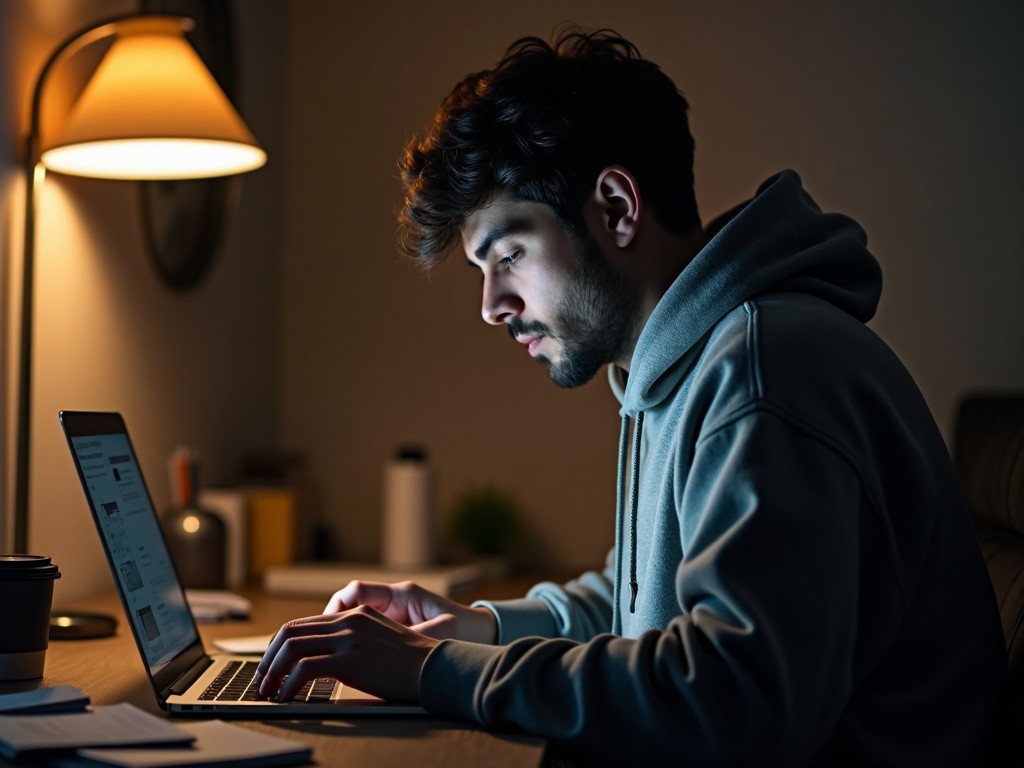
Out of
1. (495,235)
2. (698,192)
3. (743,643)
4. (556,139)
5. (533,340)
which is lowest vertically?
(743,643)

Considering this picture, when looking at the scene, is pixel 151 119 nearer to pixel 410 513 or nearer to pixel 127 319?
pixel 127 319

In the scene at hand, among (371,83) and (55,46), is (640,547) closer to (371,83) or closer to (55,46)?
(55,46)

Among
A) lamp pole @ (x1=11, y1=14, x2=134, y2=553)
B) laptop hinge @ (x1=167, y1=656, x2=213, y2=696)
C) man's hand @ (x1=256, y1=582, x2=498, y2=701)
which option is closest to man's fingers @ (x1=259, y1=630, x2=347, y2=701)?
man's hand @ (x1=256, y1=582, x2=498, y2=701)

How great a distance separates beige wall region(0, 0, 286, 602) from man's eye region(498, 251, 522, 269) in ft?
2.35

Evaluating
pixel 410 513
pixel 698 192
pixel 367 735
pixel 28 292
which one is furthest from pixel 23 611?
pixel 698 192

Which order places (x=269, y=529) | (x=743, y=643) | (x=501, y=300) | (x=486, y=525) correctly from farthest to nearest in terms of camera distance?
(x=486, y=525) → (x=269, y=529) → (x=501, y=300) → (x=743, y=643)

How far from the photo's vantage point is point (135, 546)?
125cm

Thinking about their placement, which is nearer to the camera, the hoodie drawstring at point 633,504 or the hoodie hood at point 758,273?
the hoodie hood at point 758,273

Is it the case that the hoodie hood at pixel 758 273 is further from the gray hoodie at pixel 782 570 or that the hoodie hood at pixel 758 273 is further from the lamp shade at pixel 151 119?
the lamp shade at pixel 151 119

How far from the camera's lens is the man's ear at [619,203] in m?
1.29

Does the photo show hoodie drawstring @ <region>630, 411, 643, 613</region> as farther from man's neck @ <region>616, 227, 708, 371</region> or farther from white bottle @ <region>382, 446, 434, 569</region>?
white bottle @ <region>382, 446, 434, 569</region>

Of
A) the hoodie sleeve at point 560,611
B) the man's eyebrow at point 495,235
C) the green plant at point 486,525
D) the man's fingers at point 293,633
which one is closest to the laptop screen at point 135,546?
the man's fingers at point 293,633

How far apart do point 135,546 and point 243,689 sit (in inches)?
9.0

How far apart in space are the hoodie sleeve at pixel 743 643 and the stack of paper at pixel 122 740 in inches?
8.0
